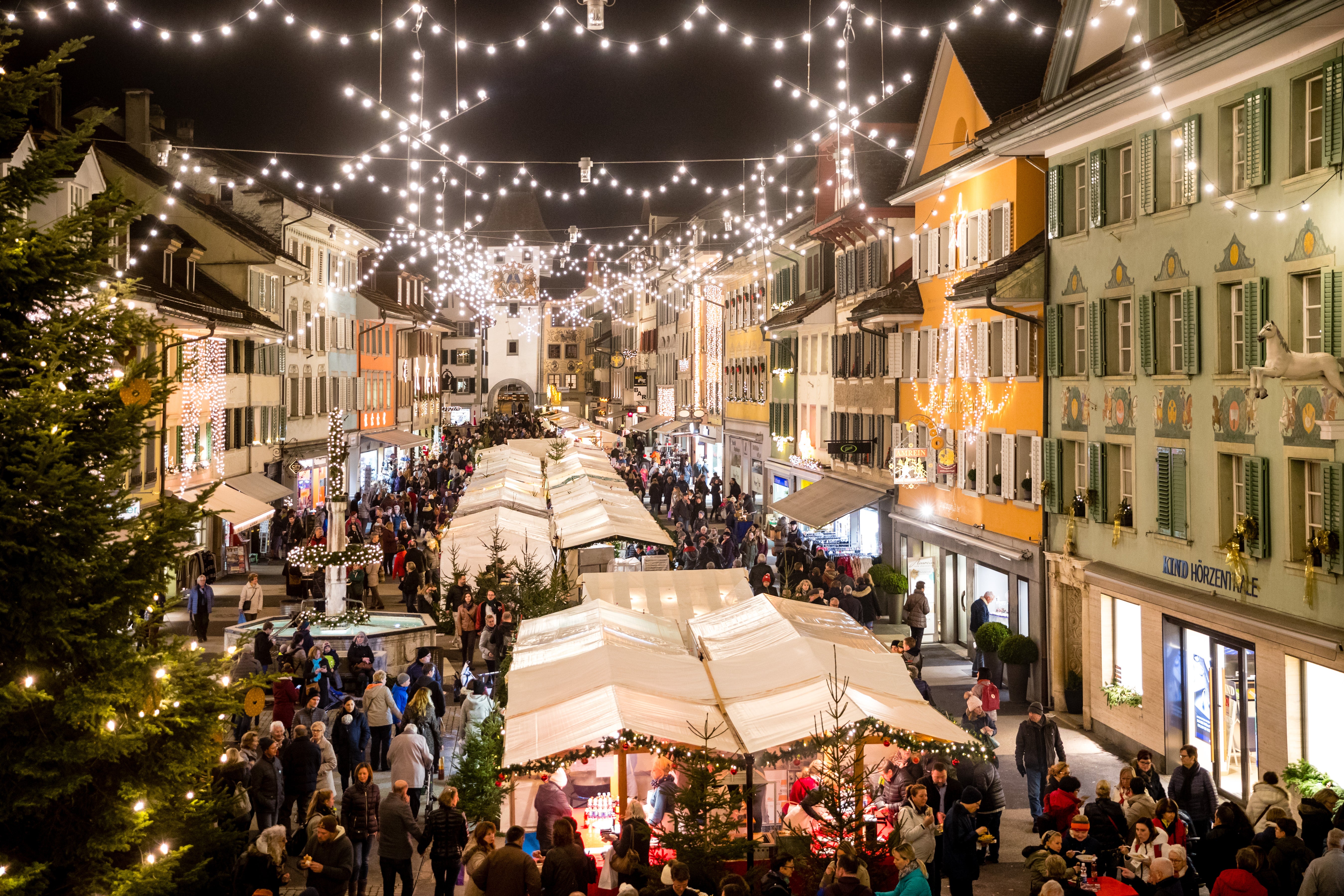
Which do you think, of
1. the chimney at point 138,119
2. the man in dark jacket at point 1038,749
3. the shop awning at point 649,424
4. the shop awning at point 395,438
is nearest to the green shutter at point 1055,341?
the man in dark jacket at point 1038,749

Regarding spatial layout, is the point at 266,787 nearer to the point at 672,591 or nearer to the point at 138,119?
the point at 672,591

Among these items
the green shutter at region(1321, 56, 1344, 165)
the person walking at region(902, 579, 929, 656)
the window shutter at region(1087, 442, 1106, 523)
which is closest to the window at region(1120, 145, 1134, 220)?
the window shutter at region(1087, 442, 1106, 523)

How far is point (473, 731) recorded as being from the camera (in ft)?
47.5

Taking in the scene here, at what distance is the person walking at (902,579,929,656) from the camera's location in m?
25.9

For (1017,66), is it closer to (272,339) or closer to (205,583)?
(205,583)

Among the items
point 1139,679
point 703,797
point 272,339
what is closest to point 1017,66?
point 1139,679

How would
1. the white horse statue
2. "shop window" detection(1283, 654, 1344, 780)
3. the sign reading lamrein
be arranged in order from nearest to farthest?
the white horse statue, "shop window" detection(1283, 654, 1344, 780), the sign reading lamrein

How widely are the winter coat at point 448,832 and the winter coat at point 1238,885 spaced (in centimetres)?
632

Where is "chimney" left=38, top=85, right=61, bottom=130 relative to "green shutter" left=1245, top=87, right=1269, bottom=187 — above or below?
above

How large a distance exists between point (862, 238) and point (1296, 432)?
2026 cm

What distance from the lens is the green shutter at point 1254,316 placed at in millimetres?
15914

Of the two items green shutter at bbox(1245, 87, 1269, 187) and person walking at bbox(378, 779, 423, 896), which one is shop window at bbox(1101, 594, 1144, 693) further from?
person walking at bbox(378, 779, 423, 896)

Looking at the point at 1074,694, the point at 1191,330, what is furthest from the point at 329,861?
the point at 1074,694

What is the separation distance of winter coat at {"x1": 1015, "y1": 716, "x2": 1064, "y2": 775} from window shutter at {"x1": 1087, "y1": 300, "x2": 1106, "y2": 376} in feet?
24.4
